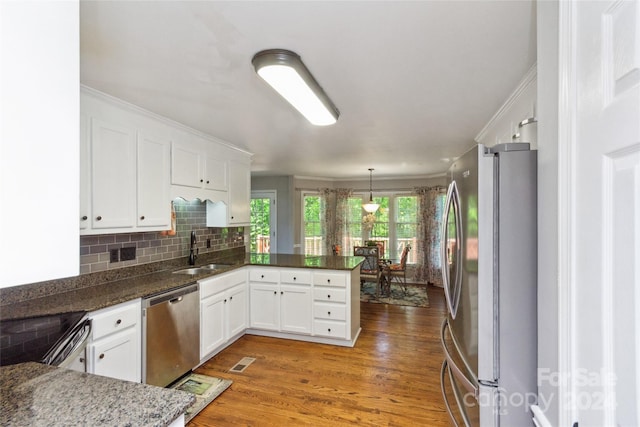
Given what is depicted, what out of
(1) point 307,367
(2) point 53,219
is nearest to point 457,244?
(2) point 53,219

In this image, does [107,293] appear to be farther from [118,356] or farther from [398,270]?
[398,270]

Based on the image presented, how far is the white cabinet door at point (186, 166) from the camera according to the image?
111 inches

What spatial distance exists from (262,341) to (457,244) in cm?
268

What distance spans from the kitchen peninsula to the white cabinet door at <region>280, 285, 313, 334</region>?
0.04 feet

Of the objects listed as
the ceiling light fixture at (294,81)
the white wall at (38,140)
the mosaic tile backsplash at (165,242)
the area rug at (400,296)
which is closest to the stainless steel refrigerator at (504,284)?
the ceiling light fixture at (294,81)

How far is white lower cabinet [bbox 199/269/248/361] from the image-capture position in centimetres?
277

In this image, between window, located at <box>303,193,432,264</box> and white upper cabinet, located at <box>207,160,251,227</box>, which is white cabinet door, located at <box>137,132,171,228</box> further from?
window, located at <box>303,193,432,264</box>

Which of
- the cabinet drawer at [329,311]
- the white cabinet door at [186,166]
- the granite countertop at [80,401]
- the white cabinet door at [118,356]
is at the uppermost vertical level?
the white cabinet door at [186,166]

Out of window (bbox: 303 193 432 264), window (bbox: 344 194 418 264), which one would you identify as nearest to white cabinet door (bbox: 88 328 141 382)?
A: window (bbox: 303 193 432 264)

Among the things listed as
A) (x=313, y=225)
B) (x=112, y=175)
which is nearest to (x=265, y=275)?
(x=112, y=175)

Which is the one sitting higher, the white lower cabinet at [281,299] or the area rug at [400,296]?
the white lower cabinet at [281,299]

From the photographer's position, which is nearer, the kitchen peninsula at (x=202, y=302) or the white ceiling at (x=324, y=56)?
the kitchen peninsula at (x=202, y=302)

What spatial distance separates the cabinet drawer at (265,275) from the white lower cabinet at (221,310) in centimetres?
9

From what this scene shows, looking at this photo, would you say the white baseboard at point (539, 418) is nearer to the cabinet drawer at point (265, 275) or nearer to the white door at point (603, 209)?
the white door at point (603, 209)
